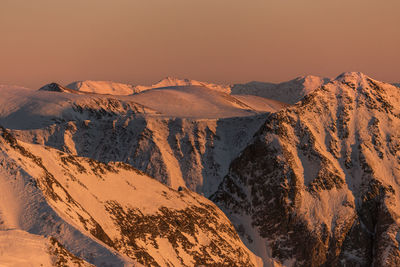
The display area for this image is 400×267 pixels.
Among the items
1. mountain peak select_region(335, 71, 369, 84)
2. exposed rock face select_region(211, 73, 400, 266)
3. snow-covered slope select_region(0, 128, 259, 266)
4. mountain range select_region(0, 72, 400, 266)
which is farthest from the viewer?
mountain peak select_region(335, 71, 369, 84)

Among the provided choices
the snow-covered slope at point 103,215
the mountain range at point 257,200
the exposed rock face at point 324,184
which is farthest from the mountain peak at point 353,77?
the snow-covered slope at point 103,215

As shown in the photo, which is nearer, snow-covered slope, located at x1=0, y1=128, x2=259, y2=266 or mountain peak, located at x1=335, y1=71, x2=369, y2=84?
snow-covered slope, located at x1=0, y1=128, x2=259, y2=266

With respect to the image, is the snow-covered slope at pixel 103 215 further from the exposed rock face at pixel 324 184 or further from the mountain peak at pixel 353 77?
the mountain peak at pixel 353 77

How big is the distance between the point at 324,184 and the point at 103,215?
2783 inches

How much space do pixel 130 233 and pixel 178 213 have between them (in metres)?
21.0

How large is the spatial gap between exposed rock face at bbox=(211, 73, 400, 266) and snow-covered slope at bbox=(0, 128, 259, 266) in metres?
14.6

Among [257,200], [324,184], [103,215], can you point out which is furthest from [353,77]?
[103,215]

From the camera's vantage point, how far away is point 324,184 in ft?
532

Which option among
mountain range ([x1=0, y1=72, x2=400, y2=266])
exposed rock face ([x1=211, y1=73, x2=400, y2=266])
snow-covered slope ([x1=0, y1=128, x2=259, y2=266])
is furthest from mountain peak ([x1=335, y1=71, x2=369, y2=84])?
snow-covered slope ([x1=0, y1=128, x2=259, y2=266])

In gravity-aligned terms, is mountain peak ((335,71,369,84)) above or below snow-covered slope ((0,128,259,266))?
above

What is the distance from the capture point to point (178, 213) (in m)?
123

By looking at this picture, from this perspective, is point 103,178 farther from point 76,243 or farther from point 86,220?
point 76,243

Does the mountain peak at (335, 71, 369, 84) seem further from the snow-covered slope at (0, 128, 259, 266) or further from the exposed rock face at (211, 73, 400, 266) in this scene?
the snow-covered slope at (0, 128, 259, 266)

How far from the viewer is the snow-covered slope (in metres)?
76.0
